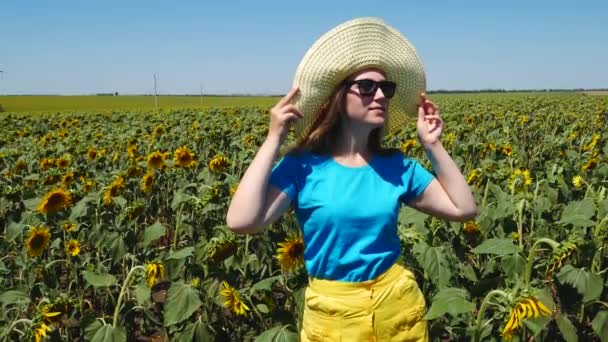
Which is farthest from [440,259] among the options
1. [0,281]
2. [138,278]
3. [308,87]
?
[0,281]

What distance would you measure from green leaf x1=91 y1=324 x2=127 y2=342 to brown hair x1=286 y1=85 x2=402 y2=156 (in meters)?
1.06

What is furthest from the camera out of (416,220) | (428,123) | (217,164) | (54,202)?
(217,164)

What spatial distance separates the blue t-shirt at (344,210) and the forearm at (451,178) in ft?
0.36

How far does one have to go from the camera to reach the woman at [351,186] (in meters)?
1.79

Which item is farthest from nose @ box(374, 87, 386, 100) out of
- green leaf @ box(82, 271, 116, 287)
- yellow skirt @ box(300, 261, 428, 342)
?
green leaf @ box(82, 271, 116, 287)

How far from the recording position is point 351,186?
183cm

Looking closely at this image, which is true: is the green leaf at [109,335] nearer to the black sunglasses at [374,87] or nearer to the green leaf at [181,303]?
the green leaf at [181,303]

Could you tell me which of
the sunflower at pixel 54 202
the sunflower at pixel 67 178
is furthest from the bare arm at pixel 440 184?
the sunflower at pixel 67 178

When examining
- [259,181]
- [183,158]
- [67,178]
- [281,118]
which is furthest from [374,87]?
[67,178]

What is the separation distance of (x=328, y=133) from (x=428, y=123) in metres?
0.35

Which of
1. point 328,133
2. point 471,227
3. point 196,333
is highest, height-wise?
point 328,133

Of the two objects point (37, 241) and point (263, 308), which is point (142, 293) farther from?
point (37, 241)

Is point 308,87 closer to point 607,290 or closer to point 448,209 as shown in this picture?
point 448,209

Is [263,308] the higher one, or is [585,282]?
[585,282]
